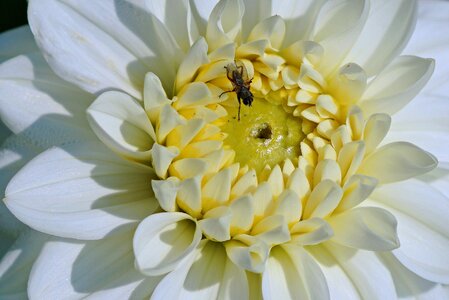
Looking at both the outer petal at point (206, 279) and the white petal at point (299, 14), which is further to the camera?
the white petal at point (299, 14)

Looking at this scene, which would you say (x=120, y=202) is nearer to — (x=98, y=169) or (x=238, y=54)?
(x=98, y=169)

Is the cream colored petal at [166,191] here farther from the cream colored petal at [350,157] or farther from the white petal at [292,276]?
the cream colored petal at [350,157]

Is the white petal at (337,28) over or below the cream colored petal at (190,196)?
over

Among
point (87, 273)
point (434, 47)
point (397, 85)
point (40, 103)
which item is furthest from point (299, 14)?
point (87, 273)

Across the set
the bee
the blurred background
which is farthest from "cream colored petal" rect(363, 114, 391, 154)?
the blurred background

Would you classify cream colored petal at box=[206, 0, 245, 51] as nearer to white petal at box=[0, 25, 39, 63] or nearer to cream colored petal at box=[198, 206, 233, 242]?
cream colored petal at box=[198, 206, 233, 242]

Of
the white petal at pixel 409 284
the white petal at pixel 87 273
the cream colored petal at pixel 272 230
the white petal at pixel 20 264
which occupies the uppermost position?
the cream colored petal at pixel 272 230

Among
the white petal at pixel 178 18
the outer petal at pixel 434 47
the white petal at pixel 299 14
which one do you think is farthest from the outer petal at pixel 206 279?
the outer petal at pixel 434 47

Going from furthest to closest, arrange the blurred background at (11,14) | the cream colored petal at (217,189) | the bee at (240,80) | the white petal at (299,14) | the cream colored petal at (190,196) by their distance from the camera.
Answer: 1. the blurred background at (11,14)
2. the white petal at (299,14)
3. the bee at (240,80)
4. the cream colored petal at (217,189)
5. the cream colored petal at (190,196)
